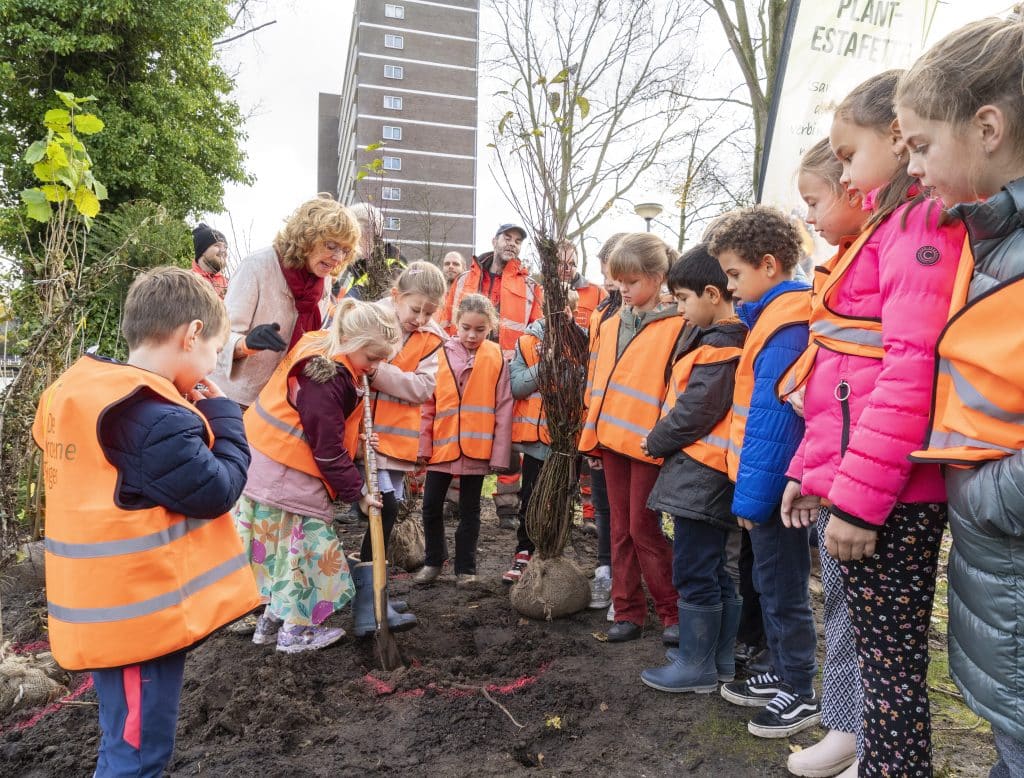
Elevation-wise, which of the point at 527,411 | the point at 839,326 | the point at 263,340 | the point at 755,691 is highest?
the point at 839,326

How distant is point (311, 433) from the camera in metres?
3.05

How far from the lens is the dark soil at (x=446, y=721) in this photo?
2287 millimetres

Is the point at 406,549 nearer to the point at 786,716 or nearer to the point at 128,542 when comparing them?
the point at 786,716

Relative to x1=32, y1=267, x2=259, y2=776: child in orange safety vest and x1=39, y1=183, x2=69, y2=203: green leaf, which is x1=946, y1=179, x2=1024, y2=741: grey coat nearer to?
x1=32, y1=267, x2=259, y2=776: child in orange safety vest

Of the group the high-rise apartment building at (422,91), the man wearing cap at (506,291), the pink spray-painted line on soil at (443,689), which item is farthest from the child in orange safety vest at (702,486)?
the high-rise apartment building at (422,91)

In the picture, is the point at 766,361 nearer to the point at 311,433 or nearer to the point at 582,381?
the point at 582,381

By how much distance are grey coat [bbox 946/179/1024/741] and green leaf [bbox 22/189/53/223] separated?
330 cm

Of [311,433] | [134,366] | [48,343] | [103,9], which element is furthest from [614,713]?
[103,9]

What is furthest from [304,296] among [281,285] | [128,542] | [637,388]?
[128,542]

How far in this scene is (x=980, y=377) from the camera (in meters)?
1.28

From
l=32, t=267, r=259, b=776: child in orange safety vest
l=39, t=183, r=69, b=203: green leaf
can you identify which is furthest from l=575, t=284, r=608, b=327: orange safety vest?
l=32, t=267, r=259, b=776: child in orange safety vest

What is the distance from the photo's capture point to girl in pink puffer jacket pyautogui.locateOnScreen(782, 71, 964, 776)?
4.88 ft

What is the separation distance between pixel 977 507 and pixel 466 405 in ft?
10.5

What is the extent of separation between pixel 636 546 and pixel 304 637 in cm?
161
